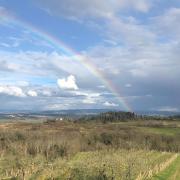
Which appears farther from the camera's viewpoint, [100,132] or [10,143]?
[100,132]

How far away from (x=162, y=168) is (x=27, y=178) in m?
17.5

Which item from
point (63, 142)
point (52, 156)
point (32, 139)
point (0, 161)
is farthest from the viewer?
point (32, 139)

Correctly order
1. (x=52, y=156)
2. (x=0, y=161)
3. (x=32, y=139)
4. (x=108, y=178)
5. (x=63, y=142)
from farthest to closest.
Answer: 1. (x=32, y=139)
2. (x=63, y=142)
3. (x=52, y=156)
4. (x=0, y=161)
5. (x=108, y=178)

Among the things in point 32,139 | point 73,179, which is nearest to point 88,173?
point 73,179

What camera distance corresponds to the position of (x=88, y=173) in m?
38.6

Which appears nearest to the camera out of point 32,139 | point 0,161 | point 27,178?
point 27,178

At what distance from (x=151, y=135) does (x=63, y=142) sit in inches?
1367

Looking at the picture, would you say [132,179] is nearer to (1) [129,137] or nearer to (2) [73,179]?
(2) [73,179]

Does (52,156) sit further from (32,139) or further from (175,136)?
(175,136)

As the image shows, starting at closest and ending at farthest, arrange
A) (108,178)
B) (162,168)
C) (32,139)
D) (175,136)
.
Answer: (108,178) < (162,168) < (32,139) < (175,136)

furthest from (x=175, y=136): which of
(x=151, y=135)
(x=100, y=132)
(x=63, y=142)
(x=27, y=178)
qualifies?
(x=27, y=178)

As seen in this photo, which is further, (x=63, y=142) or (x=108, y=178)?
(x=63, y=142)

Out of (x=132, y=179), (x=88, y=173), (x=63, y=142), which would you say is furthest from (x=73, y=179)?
(x=63, y=142)

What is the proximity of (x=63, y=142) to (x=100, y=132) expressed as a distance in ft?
98.3
